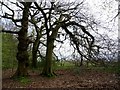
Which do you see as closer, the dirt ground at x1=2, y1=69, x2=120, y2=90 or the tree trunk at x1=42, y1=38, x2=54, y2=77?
the dirt ground at x1=2, y1=69, x2=120, y2=90

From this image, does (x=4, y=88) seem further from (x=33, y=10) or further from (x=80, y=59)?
(x=33, y=10)

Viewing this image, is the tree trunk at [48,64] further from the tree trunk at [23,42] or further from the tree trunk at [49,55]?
the tree trunk at [23,42]

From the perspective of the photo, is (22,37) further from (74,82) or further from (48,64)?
(74,82)

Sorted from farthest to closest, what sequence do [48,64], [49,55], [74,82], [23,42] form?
[49,55] → [48,64] → [23,42] → [74,82]

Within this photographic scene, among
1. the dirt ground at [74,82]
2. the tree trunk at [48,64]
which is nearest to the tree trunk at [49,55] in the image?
the tree trunk at [48,64]

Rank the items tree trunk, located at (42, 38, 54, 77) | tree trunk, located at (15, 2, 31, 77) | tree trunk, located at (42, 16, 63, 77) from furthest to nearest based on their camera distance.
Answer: tree trunk, located at (42, 16, 63, 77) → tree trunk, located at (42, 38, 54, 77) → tree trunk, located at (15, 2, 31, 77)

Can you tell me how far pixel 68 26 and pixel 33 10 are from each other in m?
4.33

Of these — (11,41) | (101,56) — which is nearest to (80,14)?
(101,56)

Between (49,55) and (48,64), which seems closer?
(48,64)

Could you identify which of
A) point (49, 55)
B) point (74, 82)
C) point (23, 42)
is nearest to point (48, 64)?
point (49, 55)

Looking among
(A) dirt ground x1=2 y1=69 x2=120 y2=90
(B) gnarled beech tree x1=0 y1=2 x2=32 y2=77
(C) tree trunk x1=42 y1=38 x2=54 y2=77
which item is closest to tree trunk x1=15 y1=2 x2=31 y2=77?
(B) gnarled beech tree x1=0 y1=2 x2=32 y2=77

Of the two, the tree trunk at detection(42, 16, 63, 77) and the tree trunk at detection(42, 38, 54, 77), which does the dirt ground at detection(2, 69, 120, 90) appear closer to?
the tree trunk at detection(42, 38, 54, 77)

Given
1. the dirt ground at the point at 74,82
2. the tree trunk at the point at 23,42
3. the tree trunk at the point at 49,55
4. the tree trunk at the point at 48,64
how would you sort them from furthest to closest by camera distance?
the tree trunk at the point at 49,55 < the tree trunk at the point at 48,64 < the tree trunk at the point at 23,42 < the dirt ground at the point at 74,82

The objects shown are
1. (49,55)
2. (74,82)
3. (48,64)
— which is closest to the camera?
(74,82)
